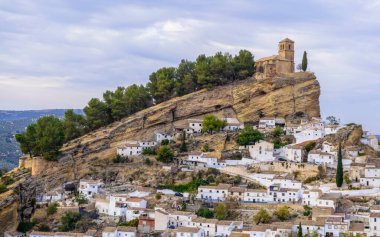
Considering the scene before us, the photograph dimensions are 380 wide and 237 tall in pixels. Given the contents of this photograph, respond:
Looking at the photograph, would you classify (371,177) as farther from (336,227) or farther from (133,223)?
(133,223)

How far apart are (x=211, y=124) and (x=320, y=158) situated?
12.5 meters

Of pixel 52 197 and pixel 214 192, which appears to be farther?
pixel 52 197

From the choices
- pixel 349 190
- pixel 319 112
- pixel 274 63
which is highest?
pixel 274 63

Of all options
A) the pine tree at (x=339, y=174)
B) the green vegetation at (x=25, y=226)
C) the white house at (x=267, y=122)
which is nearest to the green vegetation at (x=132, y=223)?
the green vegetation at (x=25, y=226)

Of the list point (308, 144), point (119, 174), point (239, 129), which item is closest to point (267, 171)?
point (308, 144)

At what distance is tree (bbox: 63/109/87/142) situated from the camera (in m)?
67.1

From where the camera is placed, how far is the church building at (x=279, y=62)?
68375mm

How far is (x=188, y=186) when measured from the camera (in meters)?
55.2

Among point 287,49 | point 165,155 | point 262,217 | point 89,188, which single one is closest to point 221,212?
point 262,217

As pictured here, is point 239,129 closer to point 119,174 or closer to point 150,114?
point 150,114

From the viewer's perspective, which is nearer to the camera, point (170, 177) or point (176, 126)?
point (170, 177)

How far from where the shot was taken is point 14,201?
52.9m

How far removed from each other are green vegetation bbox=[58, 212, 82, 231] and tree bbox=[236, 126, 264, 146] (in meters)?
17.8

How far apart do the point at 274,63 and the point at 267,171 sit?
660 inches
